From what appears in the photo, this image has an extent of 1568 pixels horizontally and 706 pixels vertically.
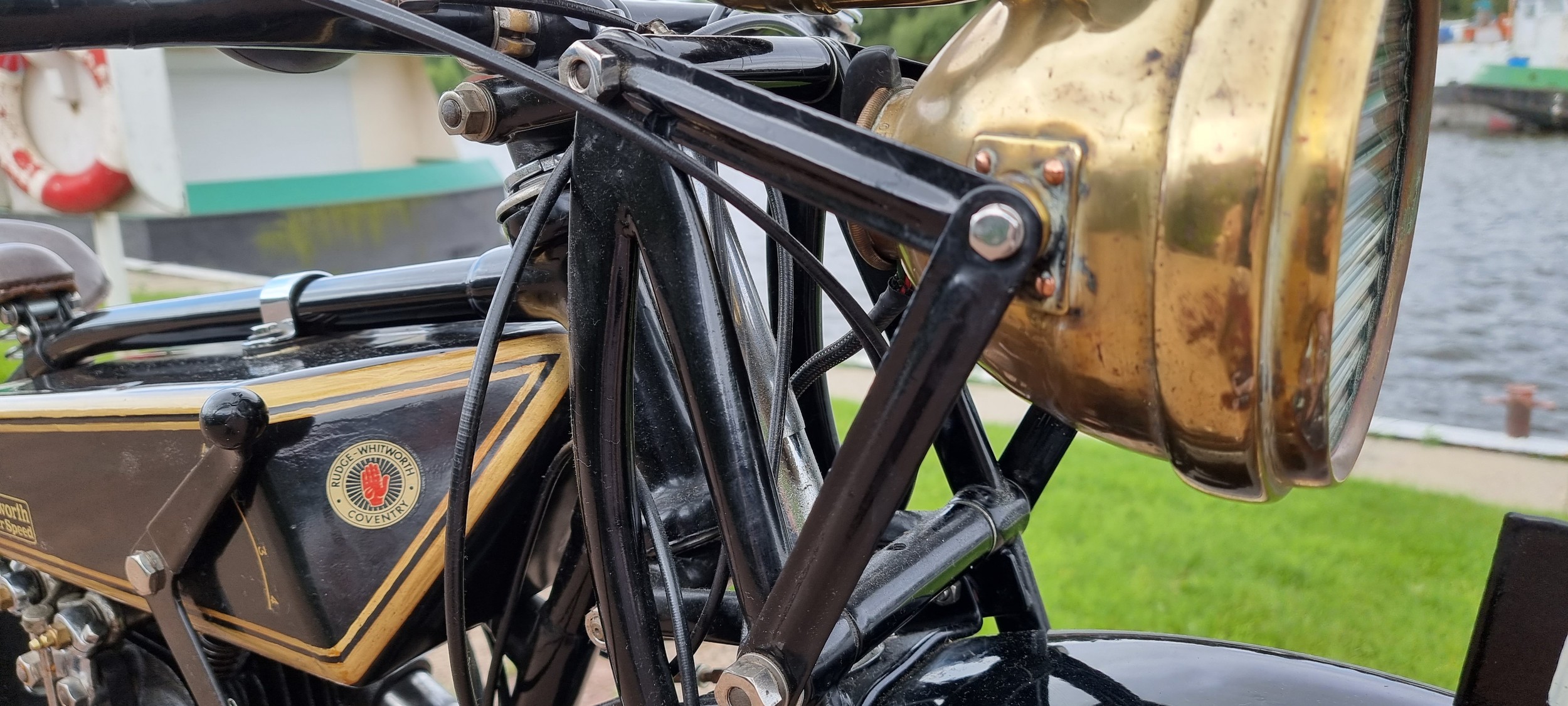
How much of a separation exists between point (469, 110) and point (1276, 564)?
2980 millimetres

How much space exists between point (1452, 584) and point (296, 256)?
9332 mm

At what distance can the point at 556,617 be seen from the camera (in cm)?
112

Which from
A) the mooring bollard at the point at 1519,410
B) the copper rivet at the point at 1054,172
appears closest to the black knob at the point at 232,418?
the copper rivet at the point at 1054,172

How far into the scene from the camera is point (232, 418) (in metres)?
1.02

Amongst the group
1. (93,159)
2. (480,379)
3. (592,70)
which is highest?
(592,70)

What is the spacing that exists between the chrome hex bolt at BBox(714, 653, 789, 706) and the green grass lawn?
7.31 ft

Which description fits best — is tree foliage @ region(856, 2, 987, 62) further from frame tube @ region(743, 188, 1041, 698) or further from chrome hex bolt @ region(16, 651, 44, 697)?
frame tube @ region(743, 188, 1041, 698)

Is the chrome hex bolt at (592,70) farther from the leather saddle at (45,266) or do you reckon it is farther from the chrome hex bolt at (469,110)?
the leather saddle at (45,266)

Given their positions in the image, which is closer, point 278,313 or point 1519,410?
point 278,313

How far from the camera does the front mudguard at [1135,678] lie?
3.06 feet

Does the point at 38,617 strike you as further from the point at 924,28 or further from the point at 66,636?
the point at 924,28

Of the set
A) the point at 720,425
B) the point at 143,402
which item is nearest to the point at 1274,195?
the point at 720,425

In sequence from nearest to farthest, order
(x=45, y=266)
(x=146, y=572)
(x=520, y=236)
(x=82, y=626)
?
(x=520, y=236), (x=146, y=572), (x=82, y=626), (x=45, y=266)

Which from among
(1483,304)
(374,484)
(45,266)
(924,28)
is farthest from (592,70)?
(1483,304)
